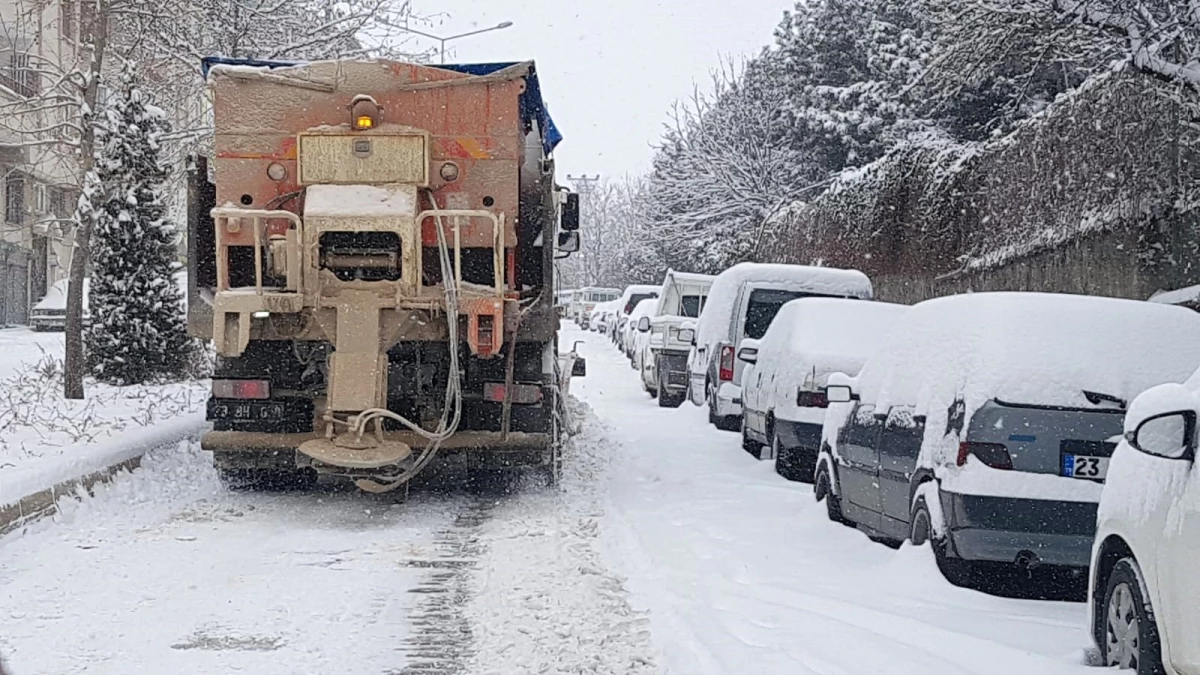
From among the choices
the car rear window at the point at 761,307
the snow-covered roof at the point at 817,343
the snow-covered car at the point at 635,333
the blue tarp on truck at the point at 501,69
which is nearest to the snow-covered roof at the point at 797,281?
the car rear window at the point at 761,307

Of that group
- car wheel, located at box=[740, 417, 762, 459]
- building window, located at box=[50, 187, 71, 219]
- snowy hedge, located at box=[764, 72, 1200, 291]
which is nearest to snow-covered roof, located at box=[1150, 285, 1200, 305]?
snowy hedge, located at box=[764, 72, 1200, 291]

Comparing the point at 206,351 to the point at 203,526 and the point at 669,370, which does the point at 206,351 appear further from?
the point at 203,526

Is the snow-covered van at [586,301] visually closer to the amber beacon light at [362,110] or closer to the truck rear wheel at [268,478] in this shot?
the truck rear wheel at [268,478]

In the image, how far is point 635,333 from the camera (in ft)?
96.8

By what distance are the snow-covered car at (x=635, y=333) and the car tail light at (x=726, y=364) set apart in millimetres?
9488

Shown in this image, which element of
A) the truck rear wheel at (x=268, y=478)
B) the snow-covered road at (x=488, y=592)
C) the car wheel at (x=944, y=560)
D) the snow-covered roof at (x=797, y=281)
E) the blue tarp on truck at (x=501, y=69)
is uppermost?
the blue tarp on truck at (x=501, y=69)

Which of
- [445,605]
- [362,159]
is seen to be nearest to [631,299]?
[362,159]

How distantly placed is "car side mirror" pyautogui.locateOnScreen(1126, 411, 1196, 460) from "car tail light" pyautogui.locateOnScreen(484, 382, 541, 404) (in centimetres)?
561

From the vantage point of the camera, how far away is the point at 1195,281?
12516 mm

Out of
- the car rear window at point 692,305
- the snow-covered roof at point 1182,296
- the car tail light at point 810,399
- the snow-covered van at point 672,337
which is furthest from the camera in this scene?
the car rear window at point 692,305

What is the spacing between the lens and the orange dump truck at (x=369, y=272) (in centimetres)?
898

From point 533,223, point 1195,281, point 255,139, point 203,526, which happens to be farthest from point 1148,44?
point 203,526

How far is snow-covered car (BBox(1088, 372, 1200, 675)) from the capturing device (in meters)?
4.36

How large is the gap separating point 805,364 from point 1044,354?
4678 mm
